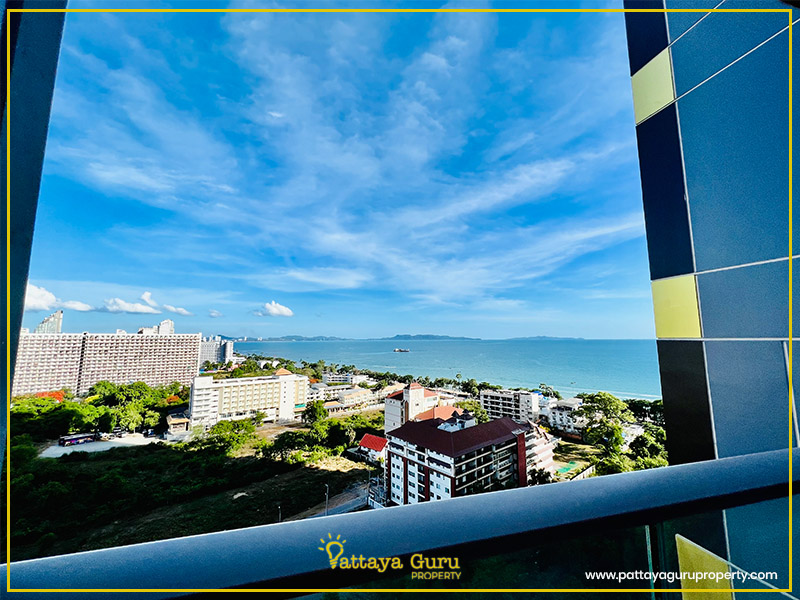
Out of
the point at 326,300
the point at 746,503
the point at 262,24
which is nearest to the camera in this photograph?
the point at 746,503

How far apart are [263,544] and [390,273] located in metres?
11.0

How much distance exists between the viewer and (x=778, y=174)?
988mm

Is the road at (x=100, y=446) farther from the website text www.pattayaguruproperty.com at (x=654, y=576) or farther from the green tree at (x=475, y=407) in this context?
the website text www.pattayaguruproperty.com at (x=654, y=576)

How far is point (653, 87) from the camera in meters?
1.47

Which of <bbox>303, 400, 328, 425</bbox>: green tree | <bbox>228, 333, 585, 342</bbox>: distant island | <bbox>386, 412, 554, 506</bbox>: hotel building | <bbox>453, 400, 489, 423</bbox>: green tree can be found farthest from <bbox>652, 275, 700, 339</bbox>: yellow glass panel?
<bbox>228, 333, 585, 342</bbox>: distant island

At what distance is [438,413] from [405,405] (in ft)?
1.81

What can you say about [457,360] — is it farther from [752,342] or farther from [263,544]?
[263,544]

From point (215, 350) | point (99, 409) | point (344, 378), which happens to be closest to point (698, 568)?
point (99, 409)

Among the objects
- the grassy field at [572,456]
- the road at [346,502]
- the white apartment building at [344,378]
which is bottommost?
the road at [346,502]

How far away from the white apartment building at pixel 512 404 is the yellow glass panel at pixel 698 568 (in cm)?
538

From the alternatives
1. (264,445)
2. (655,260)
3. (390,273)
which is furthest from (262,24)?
(390,273)

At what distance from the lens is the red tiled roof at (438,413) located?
546cm

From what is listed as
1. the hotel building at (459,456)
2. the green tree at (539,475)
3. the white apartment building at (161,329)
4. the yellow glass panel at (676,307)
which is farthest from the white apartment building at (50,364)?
the green tree at (539,475)

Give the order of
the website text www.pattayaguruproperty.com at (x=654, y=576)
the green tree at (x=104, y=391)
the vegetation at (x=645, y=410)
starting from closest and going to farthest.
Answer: the website text www.pattayaguruproperty.com at (x=654, y=576)
the green tree at (x=104, y=391)
the vegetation at (x=645, y=410)
